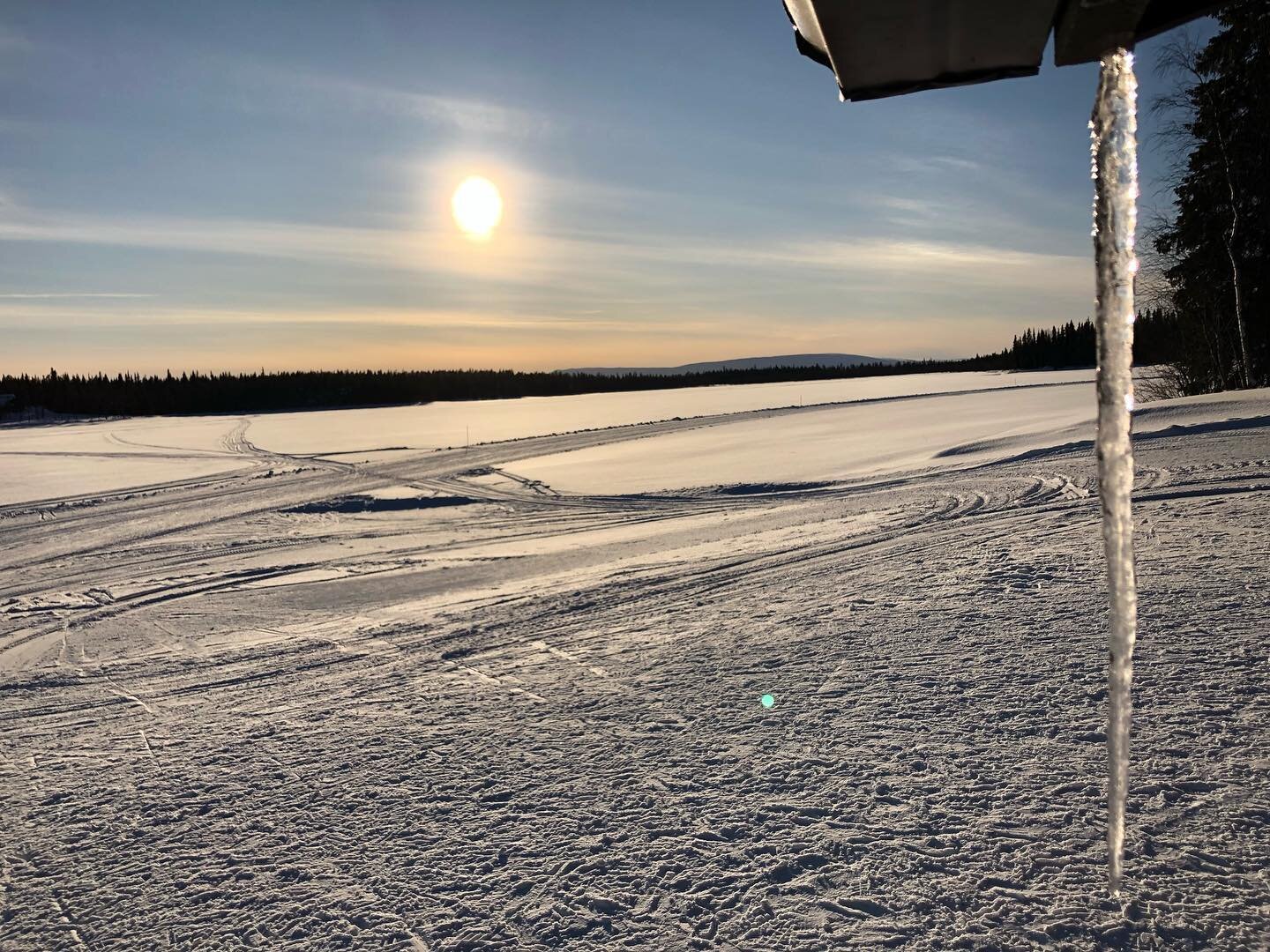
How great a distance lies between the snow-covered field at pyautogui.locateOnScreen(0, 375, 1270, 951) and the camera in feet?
7.37

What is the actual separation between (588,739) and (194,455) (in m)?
17.2

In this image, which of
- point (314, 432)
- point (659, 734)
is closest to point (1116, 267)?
point (659, 734)

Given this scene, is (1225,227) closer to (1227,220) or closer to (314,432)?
(1227,220)

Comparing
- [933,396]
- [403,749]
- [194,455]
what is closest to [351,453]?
[194,455]

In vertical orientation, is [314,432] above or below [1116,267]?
above

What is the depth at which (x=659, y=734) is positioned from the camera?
328cm

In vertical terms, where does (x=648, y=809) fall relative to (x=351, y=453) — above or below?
below

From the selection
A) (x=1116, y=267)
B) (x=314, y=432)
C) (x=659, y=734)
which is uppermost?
(x=314, y=432)

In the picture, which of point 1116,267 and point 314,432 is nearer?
point 1116,267

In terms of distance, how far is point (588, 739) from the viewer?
327 cm

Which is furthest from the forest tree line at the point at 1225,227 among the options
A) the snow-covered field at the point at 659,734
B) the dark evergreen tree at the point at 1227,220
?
the snow-covered field at the point at 659,734

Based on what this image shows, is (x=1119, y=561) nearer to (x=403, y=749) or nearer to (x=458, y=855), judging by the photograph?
(x=458, y=855)


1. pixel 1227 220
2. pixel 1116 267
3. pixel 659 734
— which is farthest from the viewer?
pixel 1227 220

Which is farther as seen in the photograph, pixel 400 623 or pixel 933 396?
pixel 933 396
